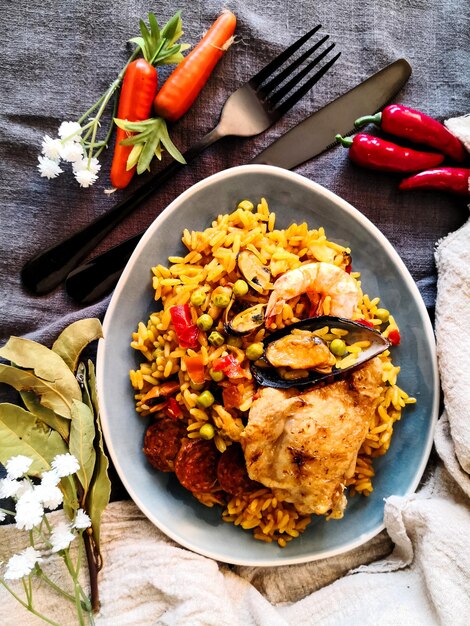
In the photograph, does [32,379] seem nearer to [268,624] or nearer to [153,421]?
[153,421]

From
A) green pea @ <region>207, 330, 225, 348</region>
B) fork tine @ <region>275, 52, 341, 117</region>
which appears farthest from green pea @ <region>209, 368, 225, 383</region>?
fork tine @ <region>275, 52, 341, 117</region>

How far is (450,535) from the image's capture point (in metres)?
2.96

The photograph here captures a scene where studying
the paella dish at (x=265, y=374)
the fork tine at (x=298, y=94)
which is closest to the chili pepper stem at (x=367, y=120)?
the fork tine at (x=298, y=94)

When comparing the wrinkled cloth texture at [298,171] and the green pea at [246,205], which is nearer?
the wrinkled cloth texture at [298,171]

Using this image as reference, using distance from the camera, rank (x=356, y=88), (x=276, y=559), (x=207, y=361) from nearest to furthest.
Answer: (x=207, y=361) → (x=276, y=559) → (x=356, y=88)

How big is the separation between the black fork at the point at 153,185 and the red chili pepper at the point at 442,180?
76cm

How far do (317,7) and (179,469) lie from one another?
2.60m

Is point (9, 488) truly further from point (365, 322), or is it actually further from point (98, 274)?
point (365, 322)

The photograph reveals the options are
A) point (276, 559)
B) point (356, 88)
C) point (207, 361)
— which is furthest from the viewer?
point (356, 88)

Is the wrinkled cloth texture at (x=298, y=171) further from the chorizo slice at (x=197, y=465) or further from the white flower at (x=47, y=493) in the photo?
the white flower at (x=47, y=493)

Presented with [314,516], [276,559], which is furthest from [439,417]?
[276,559]

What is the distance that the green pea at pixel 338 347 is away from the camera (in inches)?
113

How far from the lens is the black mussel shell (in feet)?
9.43

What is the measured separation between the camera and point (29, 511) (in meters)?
2.56
